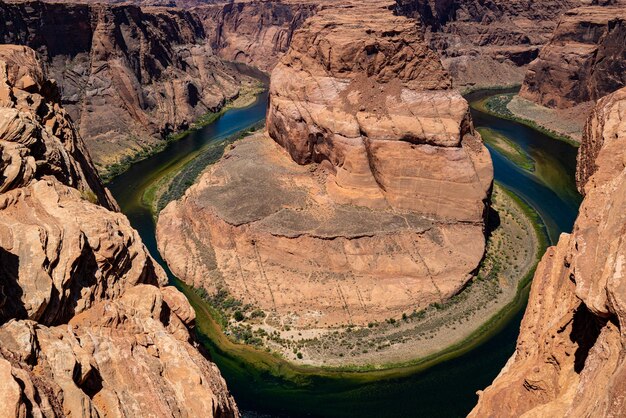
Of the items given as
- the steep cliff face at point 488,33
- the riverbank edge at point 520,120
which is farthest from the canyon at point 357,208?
the steep cliff face at point 488,33

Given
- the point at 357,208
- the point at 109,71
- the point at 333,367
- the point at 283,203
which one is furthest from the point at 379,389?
the point at 109,71

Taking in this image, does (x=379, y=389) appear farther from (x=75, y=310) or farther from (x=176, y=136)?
(x=176, y=136)

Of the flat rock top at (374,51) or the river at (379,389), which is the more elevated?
the flat rock top at (374,51)

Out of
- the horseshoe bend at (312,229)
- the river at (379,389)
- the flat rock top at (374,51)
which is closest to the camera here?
the horseshoe bend at (312,229)

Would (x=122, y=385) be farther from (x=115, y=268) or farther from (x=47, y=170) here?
(x=47, y=170)

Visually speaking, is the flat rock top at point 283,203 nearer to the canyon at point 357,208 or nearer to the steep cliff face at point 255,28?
the canyon at point 357,208

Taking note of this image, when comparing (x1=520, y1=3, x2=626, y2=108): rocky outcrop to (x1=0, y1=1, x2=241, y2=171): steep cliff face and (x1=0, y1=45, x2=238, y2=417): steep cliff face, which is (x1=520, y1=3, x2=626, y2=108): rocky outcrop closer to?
(x1=0, y1=1, x2=241, y2=171): steep cliff face

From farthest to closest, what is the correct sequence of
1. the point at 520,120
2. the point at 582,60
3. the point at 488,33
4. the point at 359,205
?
the point at 488,33 → the point at 520,120 → the point at 582,60 → the point at 359,205
